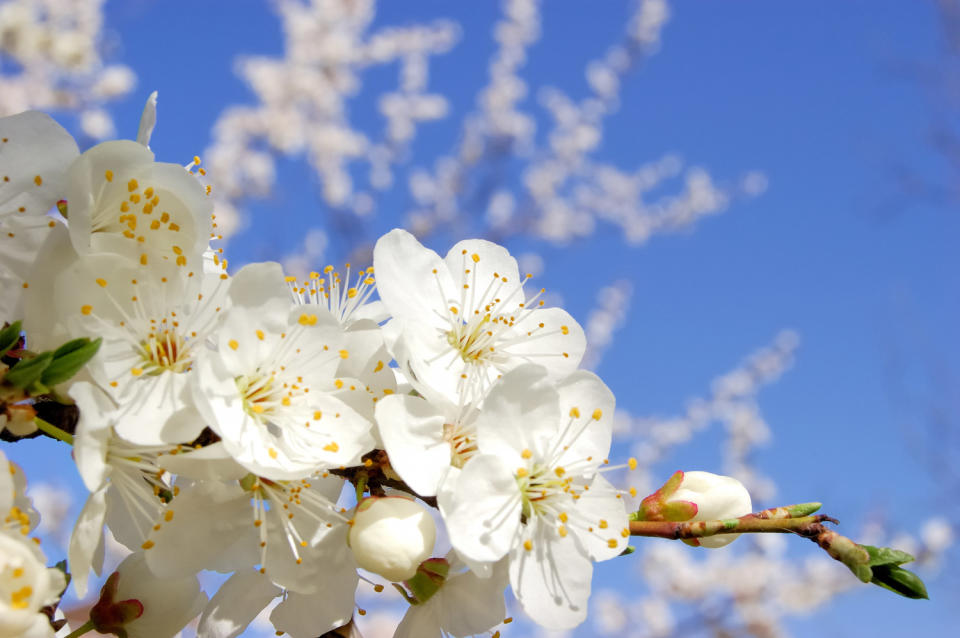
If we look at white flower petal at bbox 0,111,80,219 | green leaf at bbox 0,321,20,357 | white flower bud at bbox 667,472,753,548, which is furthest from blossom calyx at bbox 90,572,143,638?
white flower bud at bbox 667,472,753,548

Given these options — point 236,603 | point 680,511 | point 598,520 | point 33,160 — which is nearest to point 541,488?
point 598,520

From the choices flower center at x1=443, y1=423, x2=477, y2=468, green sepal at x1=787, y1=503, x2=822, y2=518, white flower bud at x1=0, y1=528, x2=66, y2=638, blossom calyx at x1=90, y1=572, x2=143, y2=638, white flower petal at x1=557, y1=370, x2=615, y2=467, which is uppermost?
white flower petal at x1=557, y1=370, x2=615, y2=467

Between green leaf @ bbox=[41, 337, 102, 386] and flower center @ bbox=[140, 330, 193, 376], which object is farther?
Answer: flower center @ bbox=[140, 330, 193, 376]

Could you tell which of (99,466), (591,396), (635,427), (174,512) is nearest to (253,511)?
(174,512)

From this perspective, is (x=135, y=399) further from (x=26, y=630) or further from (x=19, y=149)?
(x=19, y=149)

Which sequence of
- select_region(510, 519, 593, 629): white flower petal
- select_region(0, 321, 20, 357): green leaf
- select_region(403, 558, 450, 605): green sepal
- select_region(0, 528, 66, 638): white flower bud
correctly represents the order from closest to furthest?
select_region(0, 528, 66, 638): white flower bud → select_region(0, 321, 20, 357): green leaf → select_region(510, 519, 593, 629): white flower petal → select_region(403, 558, 450, 605): green sepal

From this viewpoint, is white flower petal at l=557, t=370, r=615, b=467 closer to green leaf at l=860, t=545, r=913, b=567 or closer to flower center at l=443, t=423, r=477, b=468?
flower center at l=443, t=423, r=477, b=468

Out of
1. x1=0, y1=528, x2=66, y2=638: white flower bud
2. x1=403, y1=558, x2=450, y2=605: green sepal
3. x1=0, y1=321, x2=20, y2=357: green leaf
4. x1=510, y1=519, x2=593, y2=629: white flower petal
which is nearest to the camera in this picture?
x1=0, y1=528, x2=66, y2=638: white flower bud
